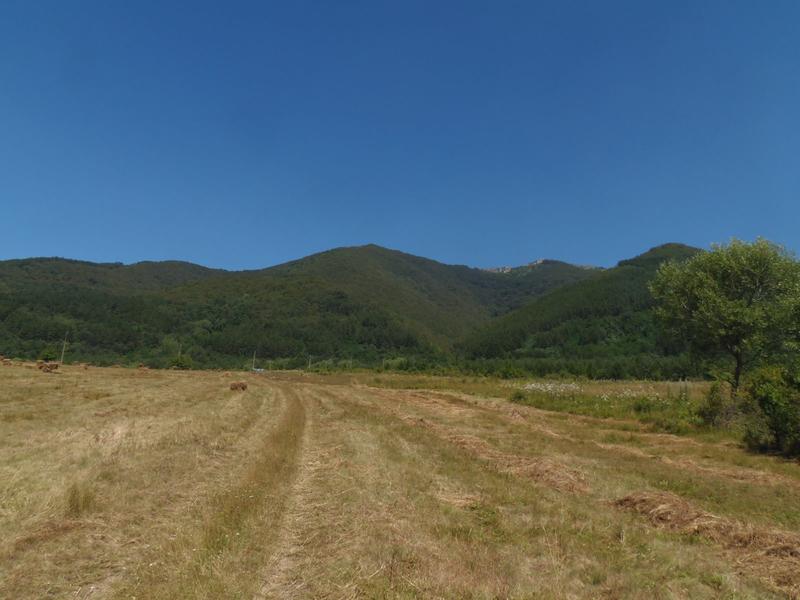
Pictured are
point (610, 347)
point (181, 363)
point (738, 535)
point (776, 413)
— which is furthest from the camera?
point (610, 347)

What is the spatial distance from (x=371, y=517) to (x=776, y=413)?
20107 mm

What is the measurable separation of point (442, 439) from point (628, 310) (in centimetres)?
18240

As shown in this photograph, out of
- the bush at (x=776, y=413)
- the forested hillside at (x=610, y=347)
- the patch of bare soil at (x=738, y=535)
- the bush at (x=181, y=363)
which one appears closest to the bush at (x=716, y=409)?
the bush at (x=776, y=413)

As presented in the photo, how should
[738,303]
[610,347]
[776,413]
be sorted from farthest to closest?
[610,347] < [738,303] < [776,413]

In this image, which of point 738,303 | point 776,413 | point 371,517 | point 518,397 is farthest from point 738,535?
→ point 518,397

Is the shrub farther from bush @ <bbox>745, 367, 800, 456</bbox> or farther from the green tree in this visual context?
bush @ <bbox>745, 367, 800, 456</bbox>

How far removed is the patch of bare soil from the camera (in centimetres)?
791

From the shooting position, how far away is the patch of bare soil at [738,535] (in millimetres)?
7906

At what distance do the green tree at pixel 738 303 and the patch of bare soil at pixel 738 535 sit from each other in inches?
881

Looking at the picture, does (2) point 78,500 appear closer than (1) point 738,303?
Yes

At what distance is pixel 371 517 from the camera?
9.99m

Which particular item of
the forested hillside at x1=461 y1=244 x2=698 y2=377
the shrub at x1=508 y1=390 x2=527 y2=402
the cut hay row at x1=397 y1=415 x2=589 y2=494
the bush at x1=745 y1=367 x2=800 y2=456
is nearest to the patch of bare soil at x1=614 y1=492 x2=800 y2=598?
the cut hay row at x1=397 y1=415 x2=589 y2=494

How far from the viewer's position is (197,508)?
10336mm

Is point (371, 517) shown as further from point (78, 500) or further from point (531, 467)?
point (531, 467)
